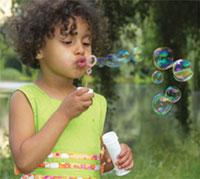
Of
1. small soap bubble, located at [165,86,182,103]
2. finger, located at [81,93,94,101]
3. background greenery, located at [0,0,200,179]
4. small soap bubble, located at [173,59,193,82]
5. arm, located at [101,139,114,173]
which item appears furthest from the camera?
background greenery, located at [0,0,200,179]

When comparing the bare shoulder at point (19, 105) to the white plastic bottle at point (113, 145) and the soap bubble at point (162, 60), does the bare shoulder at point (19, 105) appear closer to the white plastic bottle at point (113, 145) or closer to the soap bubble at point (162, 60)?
the white plastic bottle at point (113, 145)

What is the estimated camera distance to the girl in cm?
199

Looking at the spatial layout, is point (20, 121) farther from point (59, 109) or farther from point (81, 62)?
point (81, 62)

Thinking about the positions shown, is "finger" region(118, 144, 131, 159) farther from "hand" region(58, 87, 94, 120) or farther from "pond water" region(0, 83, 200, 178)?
"pond water" region(0, 83, 200, 178)

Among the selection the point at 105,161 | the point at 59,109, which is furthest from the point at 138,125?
the point at 59,109

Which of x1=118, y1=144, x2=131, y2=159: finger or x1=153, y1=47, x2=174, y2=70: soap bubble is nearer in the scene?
x1=118, y1=144, x2=131, y2=159: finger

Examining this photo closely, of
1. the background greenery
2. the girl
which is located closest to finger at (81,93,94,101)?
the girl

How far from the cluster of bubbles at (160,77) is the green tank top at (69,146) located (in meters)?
1.73

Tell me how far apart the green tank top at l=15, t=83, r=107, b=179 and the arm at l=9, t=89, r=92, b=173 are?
53 millimetres

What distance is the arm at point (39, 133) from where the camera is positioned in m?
1.98

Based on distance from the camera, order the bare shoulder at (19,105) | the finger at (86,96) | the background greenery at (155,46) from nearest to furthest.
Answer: the finger at (86,96)
the bare shoulder at (19,105)
the background greenery at (155,46)

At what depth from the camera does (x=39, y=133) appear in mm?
2002

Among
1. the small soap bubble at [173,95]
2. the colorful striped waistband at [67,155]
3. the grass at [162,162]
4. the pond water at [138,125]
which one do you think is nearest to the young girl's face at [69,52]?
the colorful striped waistband at [67,155]

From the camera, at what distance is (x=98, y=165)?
7.08 ft
